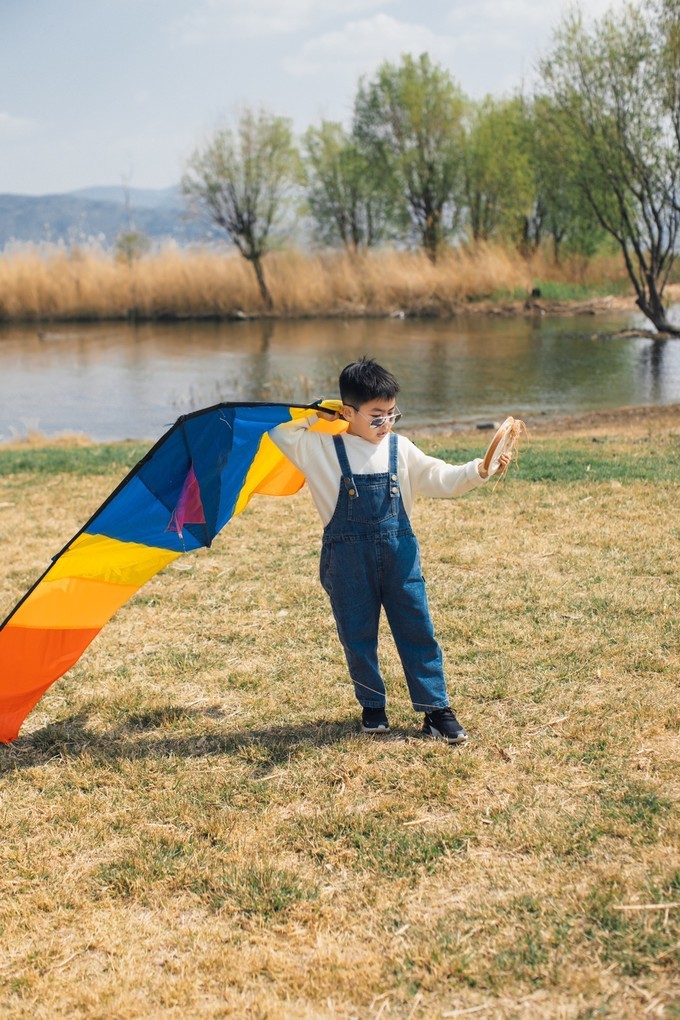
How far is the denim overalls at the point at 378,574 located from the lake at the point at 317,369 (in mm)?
11605

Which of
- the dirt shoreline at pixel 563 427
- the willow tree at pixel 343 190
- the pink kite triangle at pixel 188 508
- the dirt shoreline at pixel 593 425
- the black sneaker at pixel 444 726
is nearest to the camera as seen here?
the black sneaker at pixel 444 726

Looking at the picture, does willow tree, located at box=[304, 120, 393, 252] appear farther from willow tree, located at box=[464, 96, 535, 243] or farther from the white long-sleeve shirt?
the white long-sleeve shirt

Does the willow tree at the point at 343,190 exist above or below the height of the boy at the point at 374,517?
above

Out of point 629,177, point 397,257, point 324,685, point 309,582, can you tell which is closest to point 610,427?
point 309,582

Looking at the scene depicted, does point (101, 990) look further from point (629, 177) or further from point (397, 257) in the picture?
point (397, 257)

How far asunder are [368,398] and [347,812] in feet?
5.38

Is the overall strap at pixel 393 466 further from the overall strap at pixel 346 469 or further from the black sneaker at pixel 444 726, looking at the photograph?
the black sneaker at pixel 444 726

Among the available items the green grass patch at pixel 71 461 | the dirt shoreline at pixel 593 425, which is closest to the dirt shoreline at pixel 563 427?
the dirt shoreline at pixel 593 425

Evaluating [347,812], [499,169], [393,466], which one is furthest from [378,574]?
[499,169]

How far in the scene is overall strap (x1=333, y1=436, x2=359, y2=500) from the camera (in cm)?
402

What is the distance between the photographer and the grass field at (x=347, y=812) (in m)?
2.86

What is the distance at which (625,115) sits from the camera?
22.2 metres

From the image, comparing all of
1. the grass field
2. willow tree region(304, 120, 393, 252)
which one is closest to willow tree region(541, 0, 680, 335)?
the grass field

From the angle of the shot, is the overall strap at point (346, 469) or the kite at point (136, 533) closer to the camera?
the overall strap at point (346, 469)
